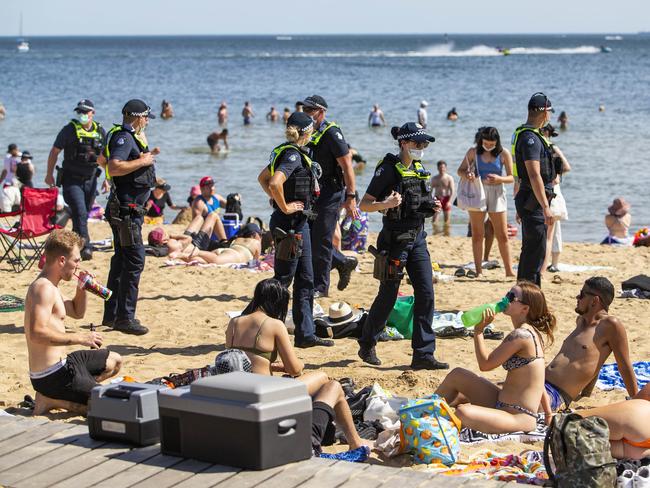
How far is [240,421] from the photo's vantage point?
487 centimetres

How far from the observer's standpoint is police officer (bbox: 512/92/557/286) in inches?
373

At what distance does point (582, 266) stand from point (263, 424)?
8.38 m

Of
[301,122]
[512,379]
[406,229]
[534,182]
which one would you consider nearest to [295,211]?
[301,122]

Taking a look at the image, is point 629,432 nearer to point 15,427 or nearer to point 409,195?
point 409,195

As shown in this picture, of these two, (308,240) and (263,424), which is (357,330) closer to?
(308,240)

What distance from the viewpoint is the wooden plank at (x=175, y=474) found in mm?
4777

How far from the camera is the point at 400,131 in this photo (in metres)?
7.86

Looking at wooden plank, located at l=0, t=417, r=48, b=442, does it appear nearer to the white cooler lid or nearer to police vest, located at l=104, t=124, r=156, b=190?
the white cooler lid

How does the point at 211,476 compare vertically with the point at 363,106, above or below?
above

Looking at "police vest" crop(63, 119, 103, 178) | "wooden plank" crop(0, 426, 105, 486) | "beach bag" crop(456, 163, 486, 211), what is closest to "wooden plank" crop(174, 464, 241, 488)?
"wooden plank" crop(0, 426, 105, 486)

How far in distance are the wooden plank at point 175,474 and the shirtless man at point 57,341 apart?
154cm

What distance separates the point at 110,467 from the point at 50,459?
33 centimetres

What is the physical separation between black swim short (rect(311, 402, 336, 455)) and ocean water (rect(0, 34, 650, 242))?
12309 mm

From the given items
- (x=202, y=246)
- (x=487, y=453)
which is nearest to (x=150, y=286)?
(x=202, y=246)
